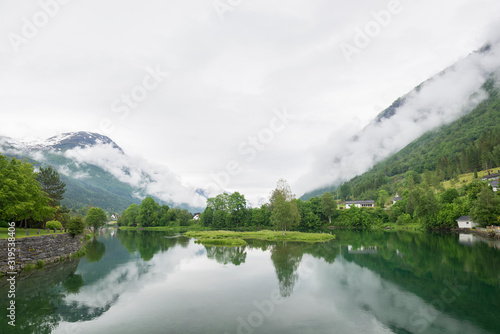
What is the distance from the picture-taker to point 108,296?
25.3 m

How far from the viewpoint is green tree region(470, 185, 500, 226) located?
224 ft

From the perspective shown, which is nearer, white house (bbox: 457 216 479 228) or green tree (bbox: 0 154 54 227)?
green tree (bbox: 0 154 54 227)

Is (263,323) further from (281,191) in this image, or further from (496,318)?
(281,191)

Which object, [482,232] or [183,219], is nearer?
[482,232]

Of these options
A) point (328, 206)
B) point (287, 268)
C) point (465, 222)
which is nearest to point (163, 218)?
point (328, 206)

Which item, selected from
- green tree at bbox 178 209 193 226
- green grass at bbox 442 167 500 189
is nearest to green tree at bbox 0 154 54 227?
green tree at bbox 178 209 193 226

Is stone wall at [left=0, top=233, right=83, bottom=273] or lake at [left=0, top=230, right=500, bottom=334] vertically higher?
stone wall at [left=0, top=233, right=83, bottom=273]

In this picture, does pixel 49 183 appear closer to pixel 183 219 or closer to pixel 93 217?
pixel 93 217

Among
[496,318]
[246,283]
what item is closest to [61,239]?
[246,283]

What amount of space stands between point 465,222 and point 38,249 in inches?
4094

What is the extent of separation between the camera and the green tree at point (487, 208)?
68.1 meters

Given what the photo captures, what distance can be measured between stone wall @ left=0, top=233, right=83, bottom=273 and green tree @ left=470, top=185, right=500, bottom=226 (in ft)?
304

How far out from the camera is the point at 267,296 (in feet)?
80.6

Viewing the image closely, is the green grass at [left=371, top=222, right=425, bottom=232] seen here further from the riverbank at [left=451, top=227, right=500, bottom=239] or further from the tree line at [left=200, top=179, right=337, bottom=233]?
the tree line at [left=200, top=179, right=337, bottom=233]
